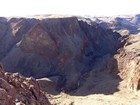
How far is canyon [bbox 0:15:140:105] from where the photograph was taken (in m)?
57.8

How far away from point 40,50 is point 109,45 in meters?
23.2

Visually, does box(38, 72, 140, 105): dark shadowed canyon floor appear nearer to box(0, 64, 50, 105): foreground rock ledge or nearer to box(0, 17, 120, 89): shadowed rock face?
box(0, 17, 120, 89): shadowed rock face

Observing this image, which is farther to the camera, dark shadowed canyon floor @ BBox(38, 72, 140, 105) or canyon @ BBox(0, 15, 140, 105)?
canyon @ BBox(0, 15, 140, 105)

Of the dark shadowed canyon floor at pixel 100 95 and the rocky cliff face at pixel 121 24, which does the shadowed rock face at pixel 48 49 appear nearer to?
the dark shadowed canyon floor at pixel 100 95

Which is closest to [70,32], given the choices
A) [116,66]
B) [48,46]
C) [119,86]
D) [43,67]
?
[48,46]

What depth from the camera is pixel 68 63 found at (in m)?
72.5

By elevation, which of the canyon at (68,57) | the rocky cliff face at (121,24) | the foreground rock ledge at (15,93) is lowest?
the rocky cliff face at (121,24)

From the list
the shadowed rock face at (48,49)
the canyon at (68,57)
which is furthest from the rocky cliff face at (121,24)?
the shadowed rock face at (48,49)

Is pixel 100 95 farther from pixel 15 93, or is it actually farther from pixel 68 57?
pixel 15 93

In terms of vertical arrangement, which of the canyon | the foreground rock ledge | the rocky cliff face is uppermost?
the foreground rock ledge

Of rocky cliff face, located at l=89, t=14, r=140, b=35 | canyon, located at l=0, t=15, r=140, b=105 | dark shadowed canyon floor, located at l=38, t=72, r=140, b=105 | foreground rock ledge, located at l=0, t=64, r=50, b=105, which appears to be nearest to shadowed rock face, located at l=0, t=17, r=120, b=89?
canyon, located at l=0, t=15, r=140, b=105

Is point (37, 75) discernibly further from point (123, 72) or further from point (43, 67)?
point (123, 72)

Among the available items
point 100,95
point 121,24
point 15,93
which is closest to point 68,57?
point 100,95

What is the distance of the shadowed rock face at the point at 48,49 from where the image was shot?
2783 inches
